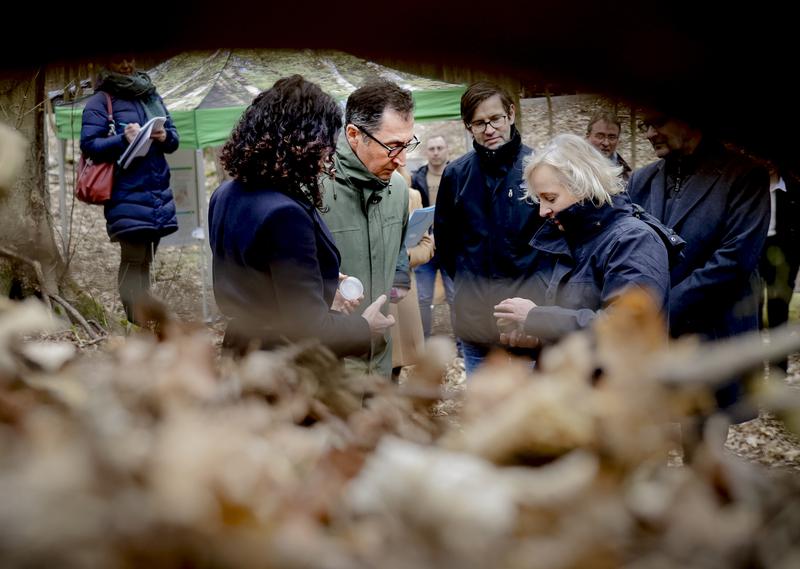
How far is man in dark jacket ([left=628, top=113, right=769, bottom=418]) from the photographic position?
4148mm

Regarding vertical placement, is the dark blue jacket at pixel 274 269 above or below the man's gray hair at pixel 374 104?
below

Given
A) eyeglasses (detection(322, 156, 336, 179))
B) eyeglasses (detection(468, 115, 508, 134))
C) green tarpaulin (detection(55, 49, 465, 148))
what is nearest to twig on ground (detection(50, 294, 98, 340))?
green tarpaulin (detection(55, 49, 465, 148))

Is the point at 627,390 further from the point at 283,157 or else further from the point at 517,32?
the point at 283,157

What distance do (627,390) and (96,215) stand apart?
13032mm

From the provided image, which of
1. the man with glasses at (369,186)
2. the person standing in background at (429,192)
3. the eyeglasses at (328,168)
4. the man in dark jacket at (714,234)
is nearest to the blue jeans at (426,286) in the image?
the person standing in background at (429,192)

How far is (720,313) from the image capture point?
4309 millimetres

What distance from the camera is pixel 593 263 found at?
346cm

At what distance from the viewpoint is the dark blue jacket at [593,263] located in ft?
10.8

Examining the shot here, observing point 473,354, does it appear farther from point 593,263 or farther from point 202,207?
point 202,207

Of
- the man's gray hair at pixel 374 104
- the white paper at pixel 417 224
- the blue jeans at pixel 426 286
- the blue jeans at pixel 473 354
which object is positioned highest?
the man's gray hair at pixel 374 104

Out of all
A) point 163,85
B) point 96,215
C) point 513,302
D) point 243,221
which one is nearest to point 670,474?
point 243,221

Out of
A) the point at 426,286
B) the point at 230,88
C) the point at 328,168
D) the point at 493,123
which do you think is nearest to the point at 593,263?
the point at 328,168

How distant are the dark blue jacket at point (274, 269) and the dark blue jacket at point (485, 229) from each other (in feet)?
6.75

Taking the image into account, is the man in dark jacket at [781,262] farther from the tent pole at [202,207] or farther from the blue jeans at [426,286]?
the tent pole at [202,207]
